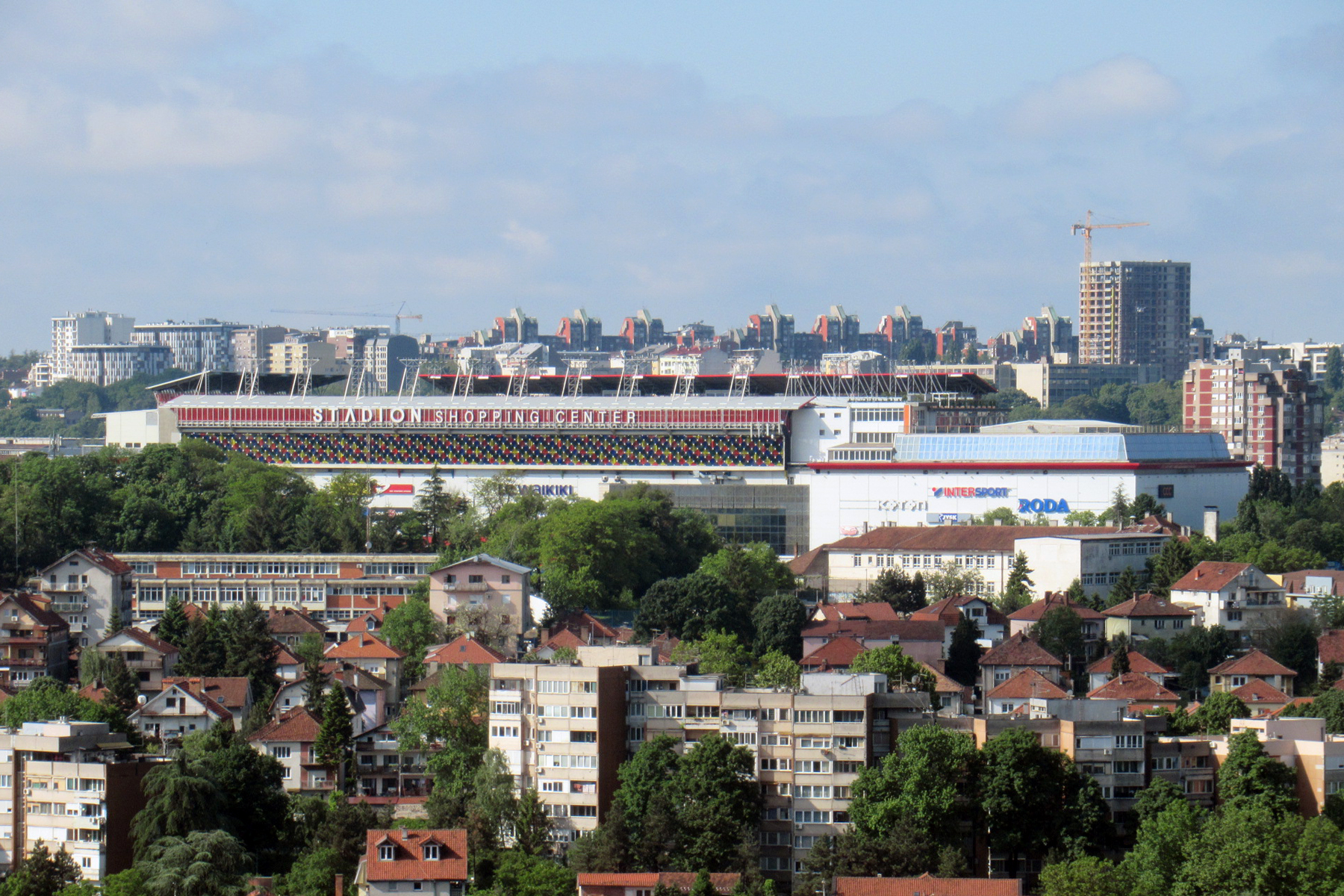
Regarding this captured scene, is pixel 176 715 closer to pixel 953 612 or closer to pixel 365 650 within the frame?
pixel 365 650

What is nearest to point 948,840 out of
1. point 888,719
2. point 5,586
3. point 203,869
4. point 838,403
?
point 888,719

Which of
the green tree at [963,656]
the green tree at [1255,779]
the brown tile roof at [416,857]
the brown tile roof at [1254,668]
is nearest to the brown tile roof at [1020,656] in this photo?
the green tree at [963,656]

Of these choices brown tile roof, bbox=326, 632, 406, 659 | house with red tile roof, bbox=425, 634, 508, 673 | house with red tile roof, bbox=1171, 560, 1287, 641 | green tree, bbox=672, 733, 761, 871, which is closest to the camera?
green tree, bbox=672, 733, 761, 871

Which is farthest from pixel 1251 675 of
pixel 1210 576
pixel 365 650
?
pixel 365 650

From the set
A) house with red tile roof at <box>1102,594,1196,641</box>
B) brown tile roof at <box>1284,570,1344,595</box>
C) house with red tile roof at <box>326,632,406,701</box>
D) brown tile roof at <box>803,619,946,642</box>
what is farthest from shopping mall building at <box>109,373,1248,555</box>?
house with red tile roof at <box>326,632,406,701</box>

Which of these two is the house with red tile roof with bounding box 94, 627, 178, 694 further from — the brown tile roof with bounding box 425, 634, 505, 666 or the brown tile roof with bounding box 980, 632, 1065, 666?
the brown tile roof with bounding box 980, 632, 1065, 666

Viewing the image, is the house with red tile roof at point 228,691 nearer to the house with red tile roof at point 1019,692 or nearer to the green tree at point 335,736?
the green tree at point 335,736
